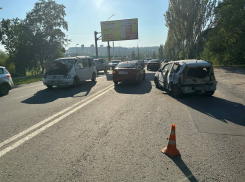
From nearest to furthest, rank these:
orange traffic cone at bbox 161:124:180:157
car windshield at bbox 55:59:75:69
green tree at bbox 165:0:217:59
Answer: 1. orange traffic cone at bbox 161:124:180:157
2. car windshield at bbox 55:59:75:69
3. green tree at bbox 165:0:217:59

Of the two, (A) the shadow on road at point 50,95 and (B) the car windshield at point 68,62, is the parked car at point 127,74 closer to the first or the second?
(A) the shadow on road at point 50,95

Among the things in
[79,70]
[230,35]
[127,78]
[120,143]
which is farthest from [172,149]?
[230,35]

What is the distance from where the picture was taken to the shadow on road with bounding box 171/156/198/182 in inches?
109

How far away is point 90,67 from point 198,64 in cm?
825

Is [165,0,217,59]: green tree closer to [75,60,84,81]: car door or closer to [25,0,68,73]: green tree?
[25,0,68,73]: green tree

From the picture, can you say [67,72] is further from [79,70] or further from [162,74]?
[162,74]

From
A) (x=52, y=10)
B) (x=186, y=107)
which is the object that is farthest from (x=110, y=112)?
(x=52, y=10)

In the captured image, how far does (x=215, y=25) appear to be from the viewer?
29.8 meters

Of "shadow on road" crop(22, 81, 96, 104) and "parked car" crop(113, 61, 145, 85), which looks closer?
"shadow on road" crop(22, 81, 96, 104)

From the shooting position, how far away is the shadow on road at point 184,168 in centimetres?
278

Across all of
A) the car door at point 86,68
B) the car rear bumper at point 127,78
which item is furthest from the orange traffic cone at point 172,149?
the car door at point 86,68

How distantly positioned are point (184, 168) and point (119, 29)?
3196cm

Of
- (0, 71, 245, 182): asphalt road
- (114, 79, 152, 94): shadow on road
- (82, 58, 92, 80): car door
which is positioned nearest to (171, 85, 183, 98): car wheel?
Answer: (0, 71, 245, 182): asphalt road

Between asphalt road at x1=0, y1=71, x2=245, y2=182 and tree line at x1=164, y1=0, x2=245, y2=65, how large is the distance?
1849 cm
